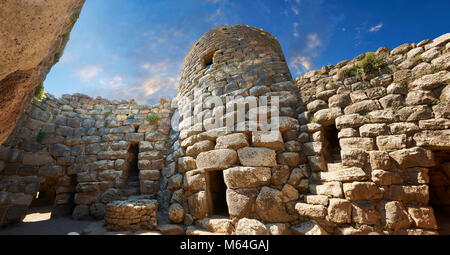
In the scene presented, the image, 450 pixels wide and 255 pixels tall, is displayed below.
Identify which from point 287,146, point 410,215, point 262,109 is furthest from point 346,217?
point 262,109

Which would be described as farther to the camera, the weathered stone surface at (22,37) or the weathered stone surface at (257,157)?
the weathered stone surface at (257,157)

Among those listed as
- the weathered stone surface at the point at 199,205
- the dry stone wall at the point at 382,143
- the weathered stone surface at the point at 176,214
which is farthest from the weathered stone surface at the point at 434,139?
the weathered stone surface at the point at 176,214

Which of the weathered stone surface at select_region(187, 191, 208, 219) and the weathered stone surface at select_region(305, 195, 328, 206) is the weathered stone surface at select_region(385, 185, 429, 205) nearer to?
the weathered stone surface at select_region(305, 195, 328, 206)

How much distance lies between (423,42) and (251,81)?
2946mm

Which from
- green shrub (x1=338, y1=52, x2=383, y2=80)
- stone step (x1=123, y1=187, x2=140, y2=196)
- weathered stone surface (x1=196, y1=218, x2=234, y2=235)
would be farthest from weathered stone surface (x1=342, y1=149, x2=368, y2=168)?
stone step (x1=123, y1=187, x2=140, y2=196)

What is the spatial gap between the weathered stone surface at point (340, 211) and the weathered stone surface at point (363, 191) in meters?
0.12

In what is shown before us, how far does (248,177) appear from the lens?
129 inches

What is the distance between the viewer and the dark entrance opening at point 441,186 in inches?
124

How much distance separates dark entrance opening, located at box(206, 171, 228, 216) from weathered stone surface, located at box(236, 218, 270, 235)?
815 millimetres

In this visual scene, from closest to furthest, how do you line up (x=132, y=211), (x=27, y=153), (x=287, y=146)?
(x=287, y=146)
(x=132, y=211)
(x=27, y=153)

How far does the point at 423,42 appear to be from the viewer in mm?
3154

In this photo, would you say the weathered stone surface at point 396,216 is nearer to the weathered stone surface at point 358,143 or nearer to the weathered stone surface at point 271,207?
the weathered stone surface at point 358,143

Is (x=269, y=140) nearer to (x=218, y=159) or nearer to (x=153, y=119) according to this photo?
(x=218, y=159)

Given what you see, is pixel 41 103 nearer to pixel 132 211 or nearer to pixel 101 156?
pixel 101 156
